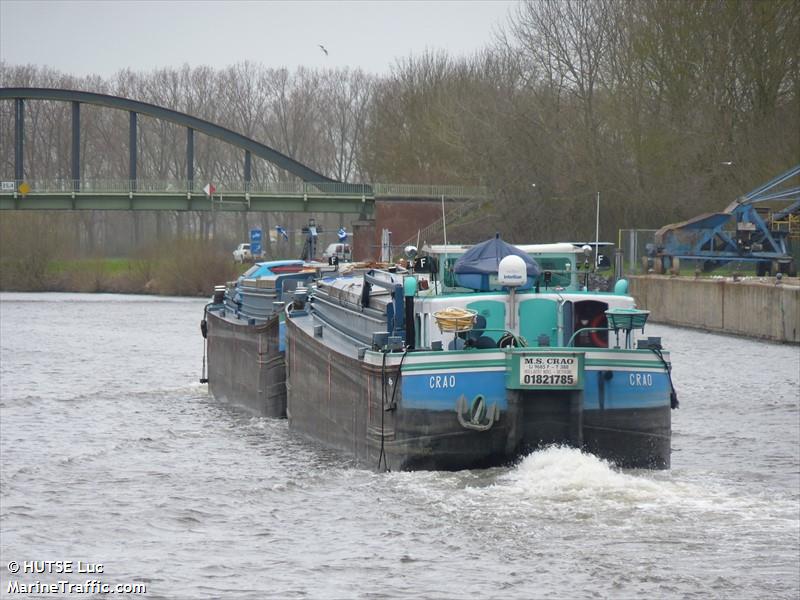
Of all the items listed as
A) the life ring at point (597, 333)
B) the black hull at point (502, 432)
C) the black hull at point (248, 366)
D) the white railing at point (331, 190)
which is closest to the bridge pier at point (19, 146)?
the white railing at point (331, 190)

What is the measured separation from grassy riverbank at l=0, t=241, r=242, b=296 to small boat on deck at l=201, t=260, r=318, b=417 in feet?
140

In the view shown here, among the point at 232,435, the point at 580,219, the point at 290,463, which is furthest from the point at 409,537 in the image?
the point at 580,219

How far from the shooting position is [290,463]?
25172 mm

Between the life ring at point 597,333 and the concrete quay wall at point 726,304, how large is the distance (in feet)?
84.9

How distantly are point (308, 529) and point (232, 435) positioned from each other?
394 inches

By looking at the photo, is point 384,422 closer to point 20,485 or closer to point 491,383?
point 491,383

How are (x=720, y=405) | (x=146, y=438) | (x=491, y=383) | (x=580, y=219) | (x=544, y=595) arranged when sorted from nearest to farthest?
(x=544, y=595), (x=491, y=383), (x=146, y=438), (x=720, y=405), (x=580, y=219)

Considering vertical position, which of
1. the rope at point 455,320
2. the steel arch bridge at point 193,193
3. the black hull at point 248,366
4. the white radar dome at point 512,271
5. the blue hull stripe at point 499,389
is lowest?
the black hull at point 248,366

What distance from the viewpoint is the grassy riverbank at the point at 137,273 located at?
82625 mm

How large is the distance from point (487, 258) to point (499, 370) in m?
2.89

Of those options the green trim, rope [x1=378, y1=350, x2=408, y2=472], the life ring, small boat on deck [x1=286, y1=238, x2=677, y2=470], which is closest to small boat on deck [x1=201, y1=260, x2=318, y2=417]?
small boat on deck [x1=286, y1=238, x2=677, y2=470]

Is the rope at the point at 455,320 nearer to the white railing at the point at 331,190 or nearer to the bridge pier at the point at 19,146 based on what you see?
the white railing at the point at 331,190

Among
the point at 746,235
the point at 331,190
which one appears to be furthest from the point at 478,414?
the point at 331,190

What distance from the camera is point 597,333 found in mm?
22094
